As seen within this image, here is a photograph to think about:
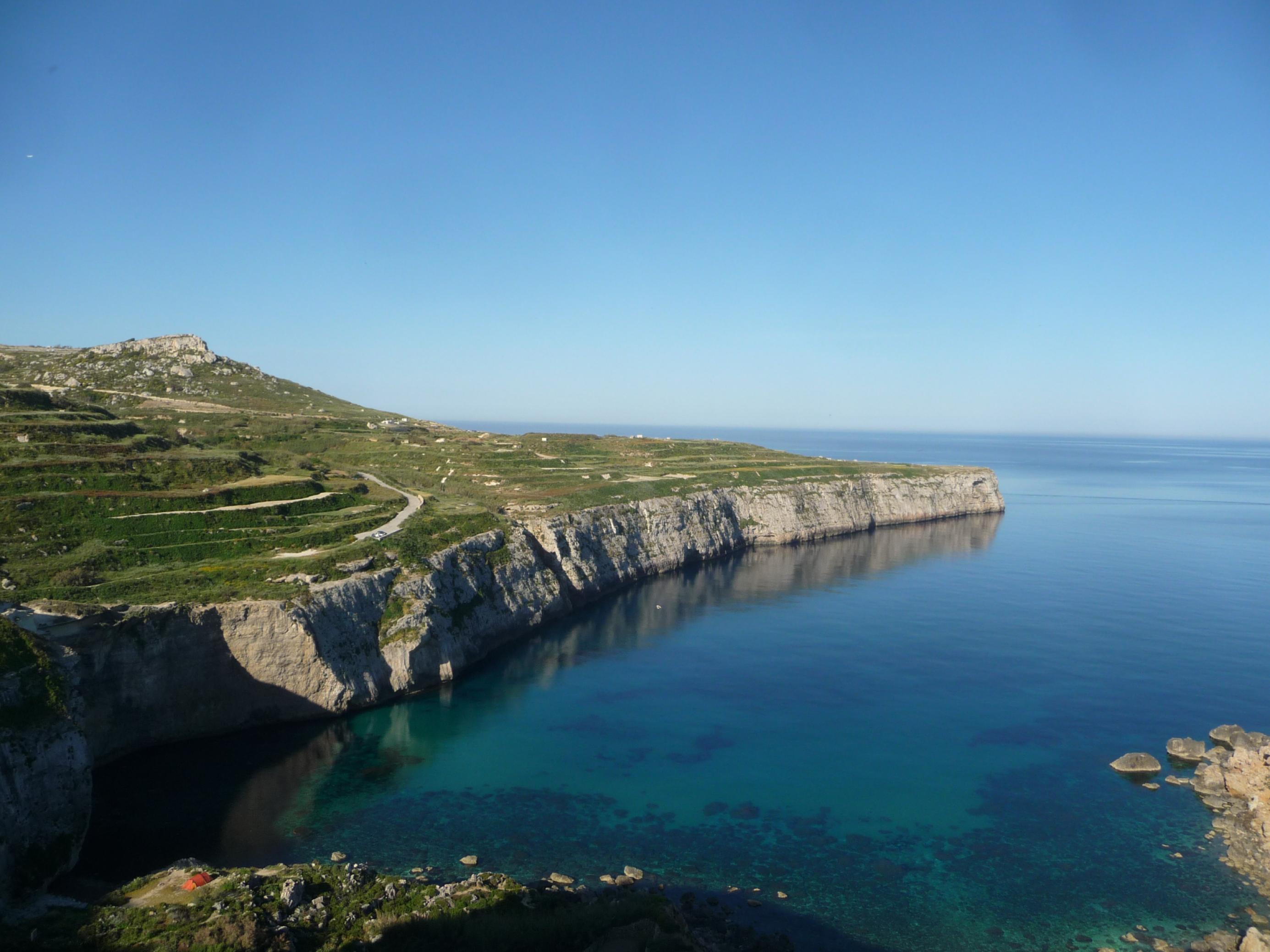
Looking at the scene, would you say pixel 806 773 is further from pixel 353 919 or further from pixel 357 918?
pixel 353 919

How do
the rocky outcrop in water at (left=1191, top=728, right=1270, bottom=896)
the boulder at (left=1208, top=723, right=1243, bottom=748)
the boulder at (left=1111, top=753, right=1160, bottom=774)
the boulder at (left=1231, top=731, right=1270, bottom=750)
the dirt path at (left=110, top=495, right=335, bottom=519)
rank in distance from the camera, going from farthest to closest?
the dirt path at (left=110, top=495, right=335, bottom=519) < the boulder at (left=1208, top=723, right=1243, bottom=748) < the boulder at (left=1231, top=731, right=1270, bottom=750) < the boulder at (left=1111, top=753, right=1160, bottom=774) < the rocky outcrop in water at (left=1191, top=728, right=1270, bottom=896)

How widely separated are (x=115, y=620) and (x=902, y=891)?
4331 cm

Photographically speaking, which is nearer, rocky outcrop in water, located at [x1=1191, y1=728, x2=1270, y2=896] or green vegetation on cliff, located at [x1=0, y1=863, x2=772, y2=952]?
green vegetation on cliff, located at [x1=0, y1=863, x2=772, y2=952]

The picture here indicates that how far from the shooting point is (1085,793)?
41.4 m

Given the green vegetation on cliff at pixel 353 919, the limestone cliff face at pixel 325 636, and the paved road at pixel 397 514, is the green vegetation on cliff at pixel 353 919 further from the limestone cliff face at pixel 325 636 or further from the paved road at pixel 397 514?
the paved road at pixel 397 514

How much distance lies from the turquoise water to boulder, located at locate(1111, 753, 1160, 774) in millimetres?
1137

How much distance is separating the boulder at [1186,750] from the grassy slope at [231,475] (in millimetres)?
53741

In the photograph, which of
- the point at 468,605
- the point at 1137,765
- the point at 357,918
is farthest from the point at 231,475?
the point at 1137,765

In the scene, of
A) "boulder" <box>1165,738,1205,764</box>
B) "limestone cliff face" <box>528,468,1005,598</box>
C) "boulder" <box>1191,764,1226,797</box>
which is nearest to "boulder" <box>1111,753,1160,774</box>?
"boulder" <box>1191,764,1226,797</box>

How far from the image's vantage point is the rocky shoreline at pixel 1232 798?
2903 cm

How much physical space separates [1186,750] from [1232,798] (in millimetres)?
5150

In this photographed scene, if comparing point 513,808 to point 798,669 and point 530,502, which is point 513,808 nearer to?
point 798,669

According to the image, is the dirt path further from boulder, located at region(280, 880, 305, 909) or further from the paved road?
boulder, located at region(280, 880, 305, 909)

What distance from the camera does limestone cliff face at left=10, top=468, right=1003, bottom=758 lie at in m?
41.4
